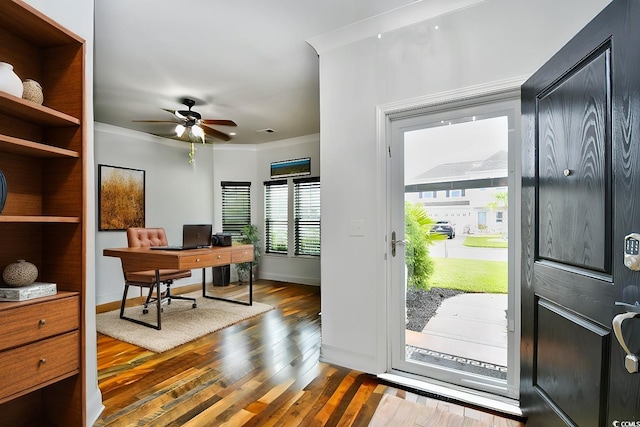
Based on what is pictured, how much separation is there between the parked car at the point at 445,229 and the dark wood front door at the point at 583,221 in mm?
604

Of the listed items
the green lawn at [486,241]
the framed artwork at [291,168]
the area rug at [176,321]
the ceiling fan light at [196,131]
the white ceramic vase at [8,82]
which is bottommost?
the area rug at [176,321]

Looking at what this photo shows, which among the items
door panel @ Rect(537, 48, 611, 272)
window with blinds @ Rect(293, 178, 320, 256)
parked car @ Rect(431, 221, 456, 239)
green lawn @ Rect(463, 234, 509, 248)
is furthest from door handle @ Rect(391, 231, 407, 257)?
window with blinds @ Rect(293, 178, 320, 256)

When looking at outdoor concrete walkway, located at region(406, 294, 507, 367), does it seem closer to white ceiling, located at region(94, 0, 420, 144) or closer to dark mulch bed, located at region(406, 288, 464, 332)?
dark mulch bed, located at region(406, 288, 464, 332)

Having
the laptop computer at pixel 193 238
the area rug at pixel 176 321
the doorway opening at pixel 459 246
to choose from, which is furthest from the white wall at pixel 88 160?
the doorway opening at pixel 459 246

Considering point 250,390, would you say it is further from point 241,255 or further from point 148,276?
point 148,276

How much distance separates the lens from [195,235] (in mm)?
3658

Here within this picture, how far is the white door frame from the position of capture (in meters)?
1.92

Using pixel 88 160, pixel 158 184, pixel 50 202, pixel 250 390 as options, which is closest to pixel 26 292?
pixel 50 202

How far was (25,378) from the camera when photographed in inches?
52.1

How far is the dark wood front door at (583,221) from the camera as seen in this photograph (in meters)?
0.95

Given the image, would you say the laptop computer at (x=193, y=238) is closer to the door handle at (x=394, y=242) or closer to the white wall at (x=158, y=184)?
the white wall at (x=158, y=184)

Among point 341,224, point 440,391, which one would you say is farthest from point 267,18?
point 440,391

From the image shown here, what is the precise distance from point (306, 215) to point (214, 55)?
3.26 m

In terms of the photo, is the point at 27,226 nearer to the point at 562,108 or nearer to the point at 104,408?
the point at 104,408
